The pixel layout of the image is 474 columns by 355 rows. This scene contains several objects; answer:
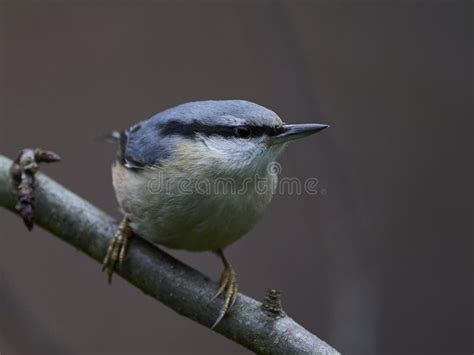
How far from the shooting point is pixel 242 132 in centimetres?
245

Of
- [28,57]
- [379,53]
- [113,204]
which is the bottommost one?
[113,204]

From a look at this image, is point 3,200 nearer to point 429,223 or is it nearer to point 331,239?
point 331,239

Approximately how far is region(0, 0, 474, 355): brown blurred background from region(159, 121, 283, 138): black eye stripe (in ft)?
3.65

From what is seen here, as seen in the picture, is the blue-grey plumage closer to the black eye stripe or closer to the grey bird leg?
the black eye stripe

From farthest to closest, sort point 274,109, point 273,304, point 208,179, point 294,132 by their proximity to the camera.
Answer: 1. point 274,109
2. point 208,179
3. point 294,132
4. point 273,304

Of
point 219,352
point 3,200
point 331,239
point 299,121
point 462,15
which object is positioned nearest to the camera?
point 331,239

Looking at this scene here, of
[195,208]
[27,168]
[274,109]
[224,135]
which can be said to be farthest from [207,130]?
[274,109]

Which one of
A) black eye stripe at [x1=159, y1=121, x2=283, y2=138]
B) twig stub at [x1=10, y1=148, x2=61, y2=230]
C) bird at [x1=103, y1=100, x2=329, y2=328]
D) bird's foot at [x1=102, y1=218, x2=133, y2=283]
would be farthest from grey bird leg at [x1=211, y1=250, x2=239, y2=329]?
twig stub at [x1=10, y1=148, x2=61, y2=230]

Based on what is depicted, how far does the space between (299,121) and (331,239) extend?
64cm

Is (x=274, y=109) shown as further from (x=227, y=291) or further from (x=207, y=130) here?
(x=227, y=291)

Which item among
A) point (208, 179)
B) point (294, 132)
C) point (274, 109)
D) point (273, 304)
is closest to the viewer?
point (273, 304)

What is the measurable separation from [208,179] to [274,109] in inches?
52.0

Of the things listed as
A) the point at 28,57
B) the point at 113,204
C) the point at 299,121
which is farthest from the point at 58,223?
the point at 28,57

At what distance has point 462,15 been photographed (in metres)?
4.59
